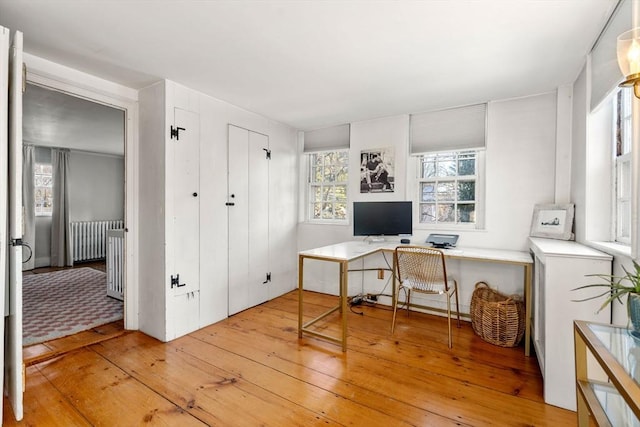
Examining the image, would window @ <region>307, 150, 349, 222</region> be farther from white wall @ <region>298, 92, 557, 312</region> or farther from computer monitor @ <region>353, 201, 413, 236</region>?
white wall @ <region>298, 92, 557, 312</region>

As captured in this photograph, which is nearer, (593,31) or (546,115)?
(593,31)

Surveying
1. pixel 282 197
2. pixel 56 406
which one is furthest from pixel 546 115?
pixel 56 406

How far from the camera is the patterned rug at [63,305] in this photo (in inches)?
113

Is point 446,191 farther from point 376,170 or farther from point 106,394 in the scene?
point 106,394

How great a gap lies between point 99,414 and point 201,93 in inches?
106

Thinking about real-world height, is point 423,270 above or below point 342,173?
below

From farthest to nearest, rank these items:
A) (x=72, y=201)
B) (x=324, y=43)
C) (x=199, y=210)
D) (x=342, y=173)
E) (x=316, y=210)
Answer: (x=72, y=201) < (x=316, y=210) < (x=342, y=173) < (x=199, y=210) < (x=324, y=43)

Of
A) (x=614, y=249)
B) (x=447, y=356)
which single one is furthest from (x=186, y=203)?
(x=614, y=249)

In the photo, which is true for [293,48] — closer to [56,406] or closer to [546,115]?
[546,115]

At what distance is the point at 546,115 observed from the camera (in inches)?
115

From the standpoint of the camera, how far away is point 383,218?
353cm

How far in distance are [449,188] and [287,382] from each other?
2692 millimetres

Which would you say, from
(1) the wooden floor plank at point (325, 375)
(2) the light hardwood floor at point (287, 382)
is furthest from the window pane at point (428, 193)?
(1) the wooden floor plank at point (325, 375)

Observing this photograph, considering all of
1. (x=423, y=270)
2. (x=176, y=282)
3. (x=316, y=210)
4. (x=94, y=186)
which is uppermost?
(x=94, y=186)
